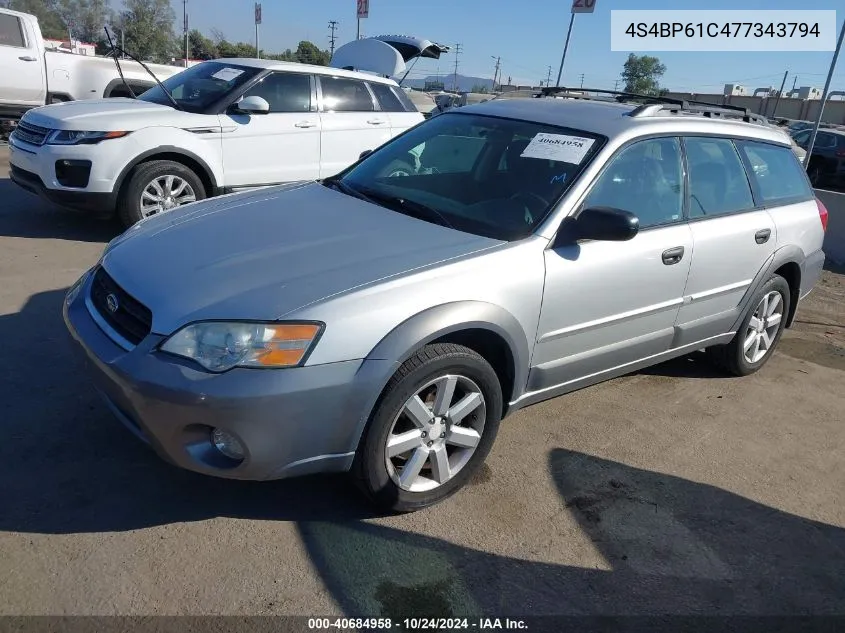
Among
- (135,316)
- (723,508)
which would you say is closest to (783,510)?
(723,508)

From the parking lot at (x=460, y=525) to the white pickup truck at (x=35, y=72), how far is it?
837cm

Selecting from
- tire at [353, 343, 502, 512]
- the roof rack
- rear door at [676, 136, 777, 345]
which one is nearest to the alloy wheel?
tire at [353, 343, 502, 512]

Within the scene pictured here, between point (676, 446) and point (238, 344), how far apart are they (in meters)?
2.48

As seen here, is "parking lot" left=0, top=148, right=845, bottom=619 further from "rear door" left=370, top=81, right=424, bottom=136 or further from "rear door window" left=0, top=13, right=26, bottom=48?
"rear door window" left=0, top=13, right=26, bottom=48

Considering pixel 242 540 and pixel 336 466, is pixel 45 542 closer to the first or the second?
pixel 242 540

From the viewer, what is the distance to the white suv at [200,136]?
19.4 ft

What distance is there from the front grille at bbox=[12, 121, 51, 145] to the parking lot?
271 centimetres

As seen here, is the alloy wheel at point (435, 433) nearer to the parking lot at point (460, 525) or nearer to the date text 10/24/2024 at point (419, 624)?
the parking lot at point (460, 525)

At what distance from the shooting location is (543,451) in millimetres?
3492

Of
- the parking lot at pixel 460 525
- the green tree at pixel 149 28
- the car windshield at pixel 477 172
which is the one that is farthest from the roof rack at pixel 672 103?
the green tree at pixel 149 28

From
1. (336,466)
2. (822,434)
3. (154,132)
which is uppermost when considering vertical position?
(154,132)

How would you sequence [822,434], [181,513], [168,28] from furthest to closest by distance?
[168,28] < [822,434] < [181,513]

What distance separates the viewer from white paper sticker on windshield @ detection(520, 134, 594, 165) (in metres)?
3.37

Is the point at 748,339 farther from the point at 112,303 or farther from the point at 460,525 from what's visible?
the point at 112,303
